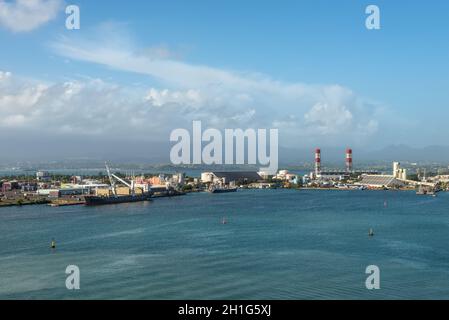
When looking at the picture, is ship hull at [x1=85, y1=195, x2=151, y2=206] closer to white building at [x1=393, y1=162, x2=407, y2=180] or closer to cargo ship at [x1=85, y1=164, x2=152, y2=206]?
cargo ship at [x1=85, y1=164, x2=152, y2=206]

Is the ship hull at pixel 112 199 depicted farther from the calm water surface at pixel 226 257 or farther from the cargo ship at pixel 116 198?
the calm water surface at pixel 226 257

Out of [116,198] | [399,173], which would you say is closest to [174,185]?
[116,198]

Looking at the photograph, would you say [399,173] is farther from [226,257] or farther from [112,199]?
[226,257]

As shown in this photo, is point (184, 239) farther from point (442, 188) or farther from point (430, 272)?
point (442, 188)

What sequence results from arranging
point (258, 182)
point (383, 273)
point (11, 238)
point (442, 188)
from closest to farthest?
point (383, 273)
point (11, 238)
point (442, 188)
point (258, 182)

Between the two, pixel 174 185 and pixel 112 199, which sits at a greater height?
pixel 174 185

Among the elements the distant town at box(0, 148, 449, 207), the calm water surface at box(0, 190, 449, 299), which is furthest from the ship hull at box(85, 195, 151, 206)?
the calm water surface at box(0, 190, 449, 299)

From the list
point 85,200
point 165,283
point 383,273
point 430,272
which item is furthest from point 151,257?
point 85,200
